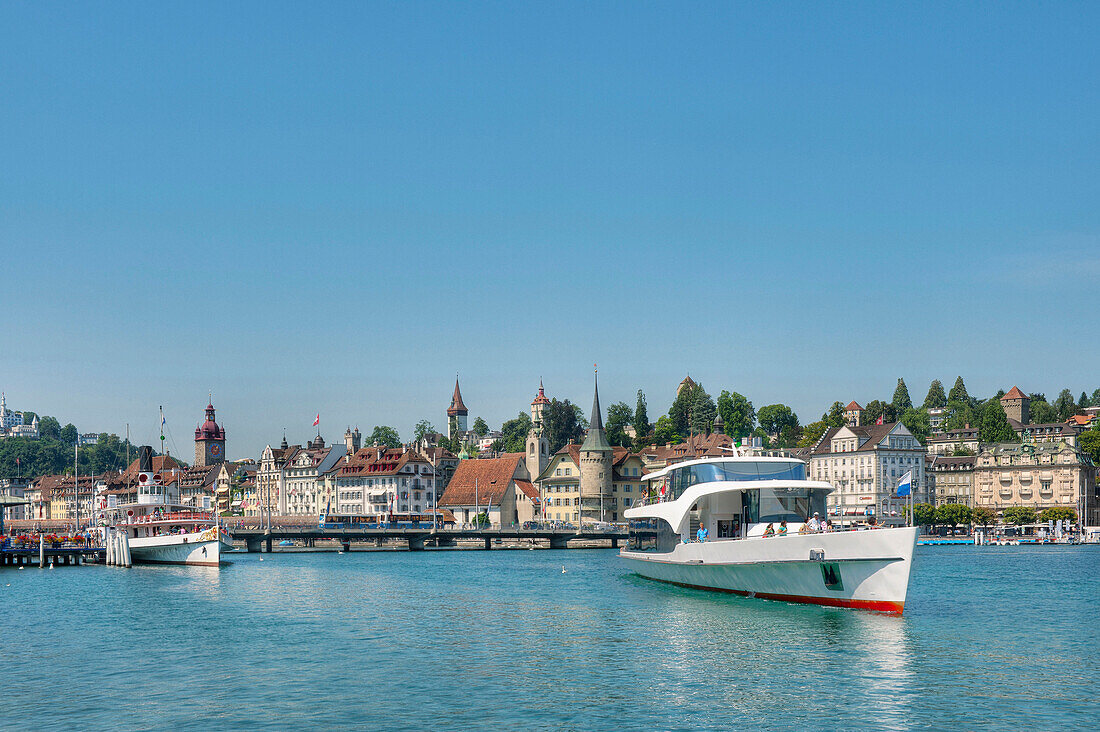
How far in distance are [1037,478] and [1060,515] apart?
33.9ft

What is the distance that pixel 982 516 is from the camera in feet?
608

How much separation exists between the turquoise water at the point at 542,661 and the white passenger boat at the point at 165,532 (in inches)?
1019

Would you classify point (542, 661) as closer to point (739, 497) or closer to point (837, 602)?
point (837, 602)

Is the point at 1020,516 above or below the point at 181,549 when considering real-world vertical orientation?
below

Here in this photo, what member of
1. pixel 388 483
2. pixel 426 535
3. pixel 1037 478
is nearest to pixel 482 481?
pixel 388 483

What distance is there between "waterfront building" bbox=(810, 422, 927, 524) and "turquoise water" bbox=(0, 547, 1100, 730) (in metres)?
119

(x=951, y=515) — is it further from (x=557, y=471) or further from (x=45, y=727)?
(x=45, y=727)

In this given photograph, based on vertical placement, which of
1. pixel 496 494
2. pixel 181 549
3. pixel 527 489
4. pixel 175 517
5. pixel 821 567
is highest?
pixel 527 489

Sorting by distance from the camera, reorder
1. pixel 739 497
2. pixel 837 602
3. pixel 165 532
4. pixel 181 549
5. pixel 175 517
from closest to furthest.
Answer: pixel 837 602 < pixel 739 497 < pixel 181 549 < pixel 175 517 < pixel 165 532

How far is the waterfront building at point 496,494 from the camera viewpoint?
17762 cm

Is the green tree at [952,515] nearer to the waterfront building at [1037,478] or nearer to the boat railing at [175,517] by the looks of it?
the waterfront building at [1037,478]

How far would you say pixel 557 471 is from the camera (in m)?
179

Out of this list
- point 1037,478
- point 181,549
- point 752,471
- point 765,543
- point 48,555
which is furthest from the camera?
point 1037,478

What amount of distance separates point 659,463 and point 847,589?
480 ft
